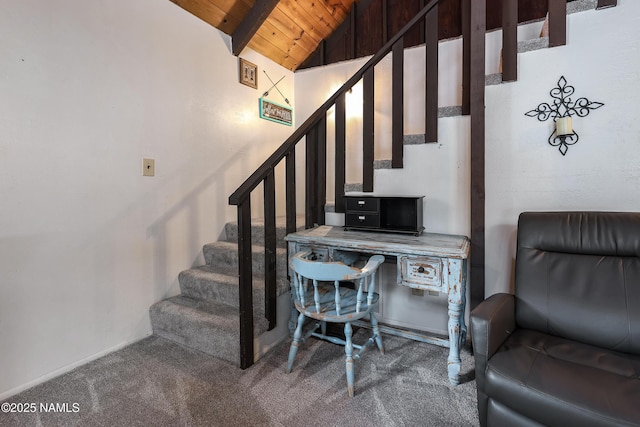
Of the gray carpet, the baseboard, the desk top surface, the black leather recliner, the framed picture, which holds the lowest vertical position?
the gray carpet

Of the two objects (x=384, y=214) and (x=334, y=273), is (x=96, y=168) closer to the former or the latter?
(x=334, y=273)

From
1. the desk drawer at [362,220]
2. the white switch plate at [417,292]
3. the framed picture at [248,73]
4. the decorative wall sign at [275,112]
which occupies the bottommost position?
the white switch plate at [417,292]

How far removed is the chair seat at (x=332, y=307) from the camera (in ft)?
5.13

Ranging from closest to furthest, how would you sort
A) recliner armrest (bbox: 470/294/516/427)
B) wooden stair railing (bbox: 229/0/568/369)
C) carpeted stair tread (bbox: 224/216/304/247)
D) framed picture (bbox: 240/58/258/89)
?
recliner armrest (bbox: 470/294/516/427) < wooden stair railing (bbox: 229/0/568/369) < carpeted stair tread (bbox: 224/216/304/247) < framed picture (bbox: 240/58/258/89)

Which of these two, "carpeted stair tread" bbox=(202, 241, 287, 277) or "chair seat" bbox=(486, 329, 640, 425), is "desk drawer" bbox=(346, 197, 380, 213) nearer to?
"carpeted stair tread" bbox=(202, 241, 287, 277)

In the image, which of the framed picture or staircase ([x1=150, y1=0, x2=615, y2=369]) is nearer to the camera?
staircase ([x1=150, y1=0, x2=615, y2=369])

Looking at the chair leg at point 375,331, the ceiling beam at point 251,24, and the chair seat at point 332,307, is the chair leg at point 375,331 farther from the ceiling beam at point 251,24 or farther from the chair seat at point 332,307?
the ceiling beam at point 251,24

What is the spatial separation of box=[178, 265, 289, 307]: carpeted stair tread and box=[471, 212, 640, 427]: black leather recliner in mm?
1344

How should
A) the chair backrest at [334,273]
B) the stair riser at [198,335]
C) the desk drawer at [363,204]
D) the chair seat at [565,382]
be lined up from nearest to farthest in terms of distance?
the chair seat at [565,382]
the chair backrest at [334,273]
the stair riser at [198,335]
the desk drawer at [363,204]

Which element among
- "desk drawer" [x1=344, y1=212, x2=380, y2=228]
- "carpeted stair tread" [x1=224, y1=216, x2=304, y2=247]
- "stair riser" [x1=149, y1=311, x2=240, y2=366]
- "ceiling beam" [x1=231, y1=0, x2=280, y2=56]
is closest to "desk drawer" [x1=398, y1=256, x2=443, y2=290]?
"desk drawer" [x1=344, y1=212, x2=380, y2=228]

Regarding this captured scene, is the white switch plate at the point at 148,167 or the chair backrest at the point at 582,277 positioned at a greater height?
the white switch plate at the point at 148,167

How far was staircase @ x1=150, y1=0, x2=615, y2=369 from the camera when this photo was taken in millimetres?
1772

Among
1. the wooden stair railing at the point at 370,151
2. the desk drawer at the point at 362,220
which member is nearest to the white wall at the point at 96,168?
the wooden stair railing at the point at 370,151

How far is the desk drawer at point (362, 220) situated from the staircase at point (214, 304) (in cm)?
56
